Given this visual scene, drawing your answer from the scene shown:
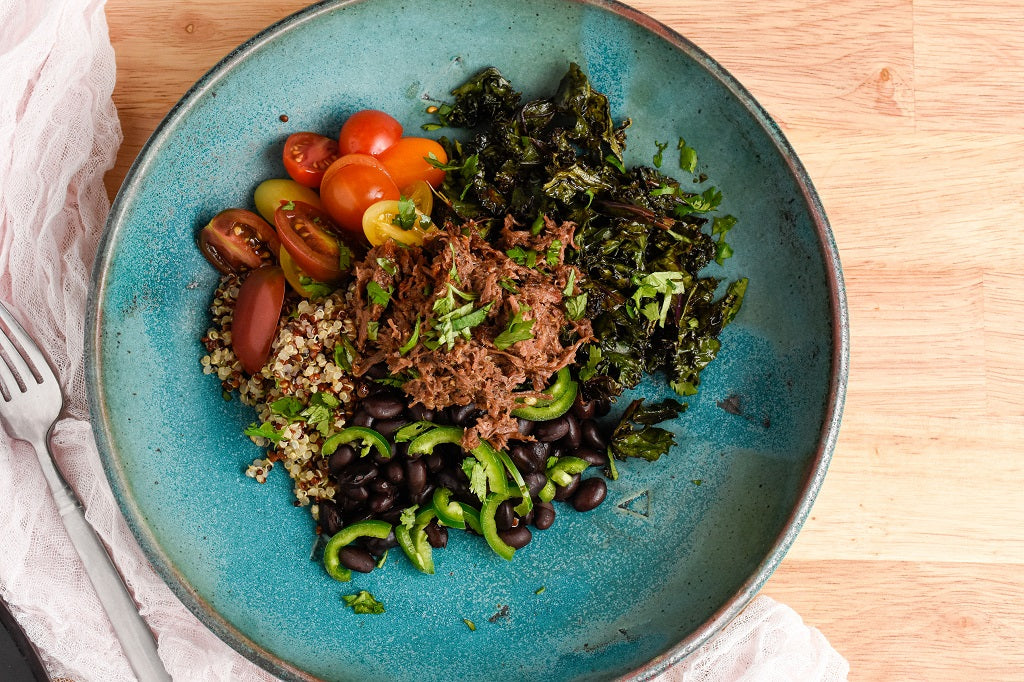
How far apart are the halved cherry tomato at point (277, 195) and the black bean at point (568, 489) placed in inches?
58.0

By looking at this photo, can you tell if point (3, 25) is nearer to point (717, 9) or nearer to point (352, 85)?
point (352, 85)

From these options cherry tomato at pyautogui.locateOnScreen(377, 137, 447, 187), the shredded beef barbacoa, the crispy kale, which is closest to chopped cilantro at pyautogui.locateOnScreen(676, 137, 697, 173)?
the crispy kale

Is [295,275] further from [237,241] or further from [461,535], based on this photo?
[461,535]

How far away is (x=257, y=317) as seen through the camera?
8.56 feet

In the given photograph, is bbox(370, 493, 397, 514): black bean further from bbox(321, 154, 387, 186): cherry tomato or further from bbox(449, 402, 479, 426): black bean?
bbox(321, 154, 387, 186): cherry tomato

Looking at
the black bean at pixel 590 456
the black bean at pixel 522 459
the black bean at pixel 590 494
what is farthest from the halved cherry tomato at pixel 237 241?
the black bean at pixel 590 494

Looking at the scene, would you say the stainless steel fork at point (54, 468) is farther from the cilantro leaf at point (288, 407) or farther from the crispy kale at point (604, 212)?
the crispy kale at point (604, 212)

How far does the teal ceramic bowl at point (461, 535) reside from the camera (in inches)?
106

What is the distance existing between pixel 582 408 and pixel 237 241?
1485 mm

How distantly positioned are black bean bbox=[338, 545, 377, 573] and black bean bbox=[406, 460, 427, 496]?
12.4 inches

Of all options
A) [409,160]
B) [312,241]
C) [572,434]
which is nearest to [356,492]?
[572,434]

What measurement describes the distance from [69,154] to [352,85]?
1.15 m

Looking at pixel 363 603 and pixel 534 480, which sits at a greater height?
pixel 534 480

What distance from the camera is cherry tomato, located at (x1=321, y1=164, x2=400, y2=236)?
2646 millimetres
